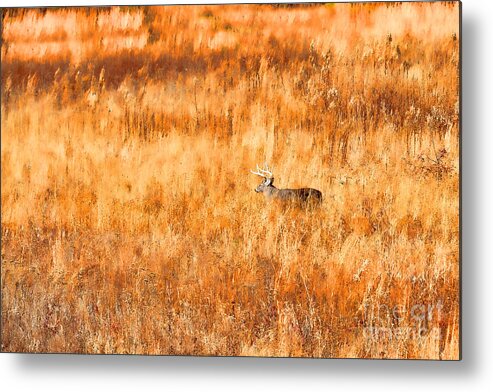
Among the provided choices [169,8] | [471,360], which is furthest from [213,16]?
[471,360]

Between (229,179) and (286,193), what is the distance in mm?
338

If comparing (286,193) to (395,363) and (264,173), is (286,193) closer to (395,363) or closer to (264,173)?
(264,173)

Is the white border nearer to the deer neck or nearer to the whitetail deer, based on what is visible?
the whitetail deer

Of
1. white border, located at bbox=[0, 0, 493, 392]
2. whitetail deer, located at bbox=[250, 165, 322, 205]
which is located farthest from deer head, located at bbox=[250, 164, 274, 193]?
white border, located at bbox=[0, 0, 493, 392]

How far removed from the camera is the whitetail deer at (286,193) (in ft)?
17.2

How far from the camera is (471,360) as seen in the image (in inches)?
206

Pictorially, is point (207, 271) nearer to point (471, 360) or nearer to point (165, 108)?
point (165, 108)

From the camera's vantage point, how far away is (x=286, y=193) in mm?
5250

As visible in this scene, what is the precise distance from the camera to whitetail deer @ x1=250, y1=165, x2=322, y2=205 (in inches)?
207

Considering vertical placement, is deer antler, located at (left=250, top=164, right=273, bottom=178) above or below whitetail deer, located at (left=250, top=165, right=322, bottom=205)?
above

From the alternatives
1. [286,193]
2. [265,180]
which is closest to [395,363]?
[286,193]

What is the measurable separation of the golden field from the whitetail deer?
0.04 m

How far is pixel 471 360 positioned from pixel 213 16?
7.91 ft

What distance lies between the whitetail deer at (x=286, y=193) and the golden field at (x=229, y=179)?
0.13 ft
